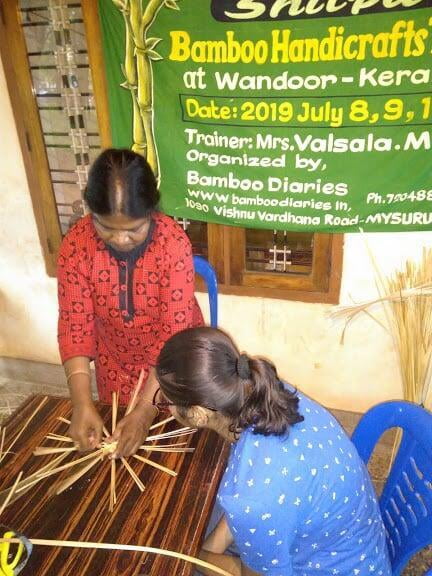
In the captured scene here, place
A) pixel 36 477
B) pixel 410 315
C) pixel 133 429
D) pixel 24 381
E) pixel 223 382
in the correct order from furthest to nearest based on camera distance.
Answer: pixel 24 381
pixel 410 315
pixel 133 429
pixel 36 477
pixel 223 382

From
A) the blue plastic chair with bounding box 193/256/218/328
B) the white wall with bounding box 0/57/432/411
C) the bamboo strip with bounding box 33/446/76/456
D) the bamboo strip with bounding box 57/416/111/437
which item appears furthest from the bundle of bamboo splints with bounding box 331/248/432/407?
the bamboo strip with bounding box 33/446/76/456

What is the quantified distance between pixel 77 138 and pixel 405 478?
7.33ft

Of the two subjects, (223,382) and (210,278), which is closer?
(223,382)

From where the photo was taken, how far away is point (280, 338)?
2592mm

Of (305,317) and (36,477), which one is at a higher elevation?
(36,477)

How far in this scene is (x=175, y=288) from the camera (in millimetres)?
1488

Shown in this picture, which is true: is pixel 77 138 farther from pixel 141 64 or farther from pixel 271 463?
pixel 271 463

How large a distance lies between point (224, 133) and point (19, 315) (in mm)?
1975

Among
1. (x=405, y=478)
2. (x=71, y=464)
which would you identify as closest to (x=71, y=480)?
(x=71, y=464)

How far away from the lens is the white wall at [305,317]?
2273mm

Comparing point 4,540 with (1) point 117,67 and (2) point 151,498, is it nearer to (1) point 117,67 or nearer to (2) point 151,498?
(2) point 151,498

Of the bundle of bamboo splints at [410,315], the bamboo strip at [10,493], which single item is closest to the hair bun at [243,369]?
the bamboo strip at [10,493]

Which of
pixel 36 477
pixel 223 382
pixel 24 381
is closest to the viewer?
pixel 223 382

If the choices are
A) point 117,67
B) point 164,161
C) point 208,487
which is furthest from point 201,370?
point 117,67
